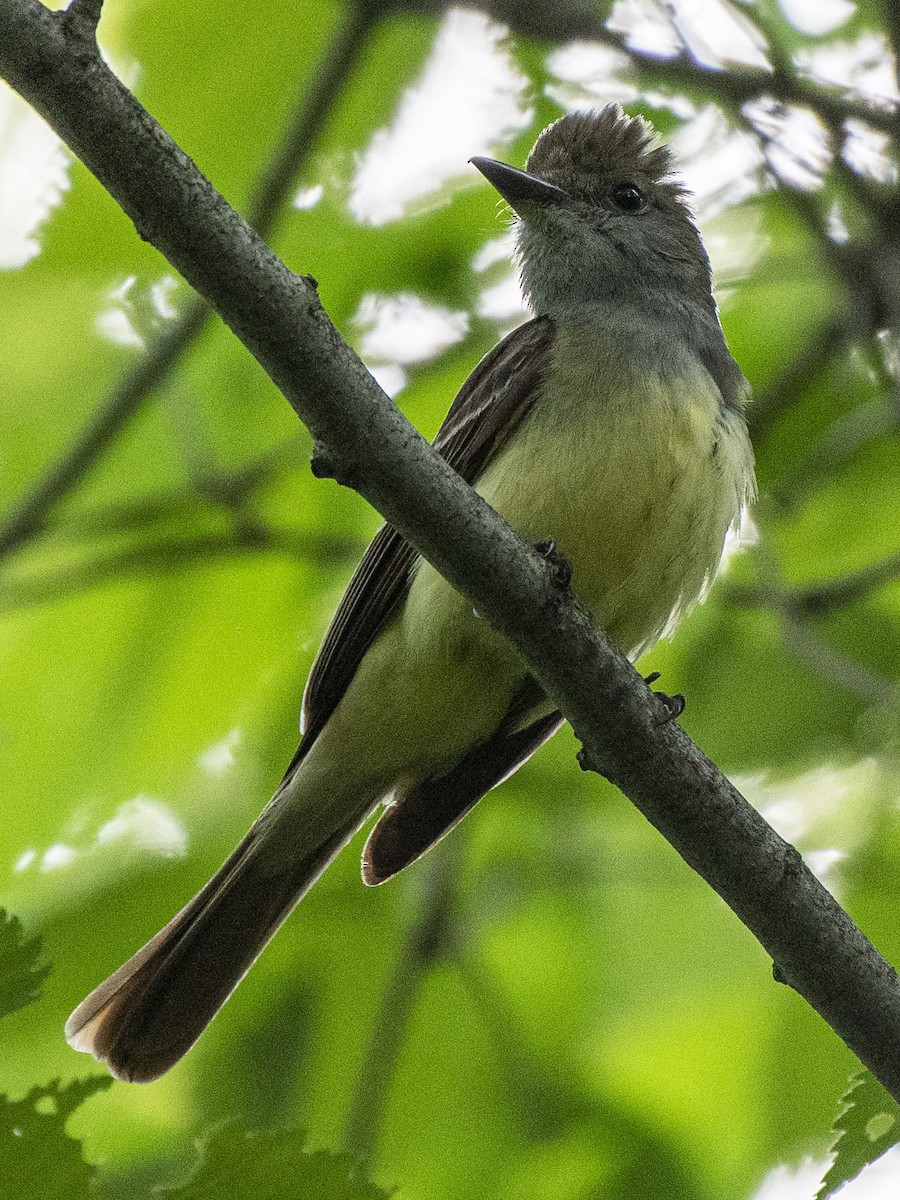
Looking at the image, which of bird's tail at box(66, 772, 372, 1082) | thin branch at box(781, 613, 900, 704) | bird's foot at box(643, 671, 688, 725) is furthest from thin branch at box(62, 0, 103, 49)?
thin branch at box(781, 613, 900, 704)

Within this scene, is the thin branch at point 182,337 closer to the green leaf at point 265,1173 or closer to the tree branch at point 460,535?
the tree branch at point 460,535

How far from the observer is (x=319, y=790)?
4594 millimetres

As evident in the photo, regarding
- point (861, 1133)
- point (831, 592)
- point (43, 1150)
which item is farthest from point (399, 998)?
point (43, 1150)

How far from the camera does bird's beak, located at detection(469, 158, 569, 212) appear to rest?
4.81 meters

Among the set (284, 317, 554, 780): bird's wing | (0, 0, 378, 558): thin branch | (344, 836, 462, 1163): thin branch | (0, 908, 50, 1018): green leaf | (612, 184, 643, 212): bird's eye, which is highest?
(0, 0, 378, 558): thin branch

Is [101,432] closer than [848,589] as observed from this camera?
Yes

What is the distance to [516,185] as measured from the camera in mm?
4910

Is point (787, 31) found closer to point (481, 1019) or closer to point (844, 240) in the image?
point (844, 240)

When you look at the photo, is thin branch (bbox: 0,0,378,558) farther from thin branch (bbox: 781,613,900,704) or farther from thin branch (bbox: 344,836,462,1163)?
thin branch (bbox: 781,613,900,704)

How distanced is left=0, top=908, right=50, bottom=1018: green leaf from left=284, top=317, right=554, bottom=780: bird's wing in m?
2.18

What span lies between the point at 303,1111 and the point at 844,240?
3205 millimetres

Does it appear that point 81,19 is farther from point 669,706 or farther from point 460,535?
point 669,706

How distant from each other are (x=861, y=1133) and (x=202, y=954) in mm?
2246

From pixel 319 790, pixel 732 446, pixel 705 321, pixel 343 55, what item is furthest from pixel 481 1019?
pixel 343 55
